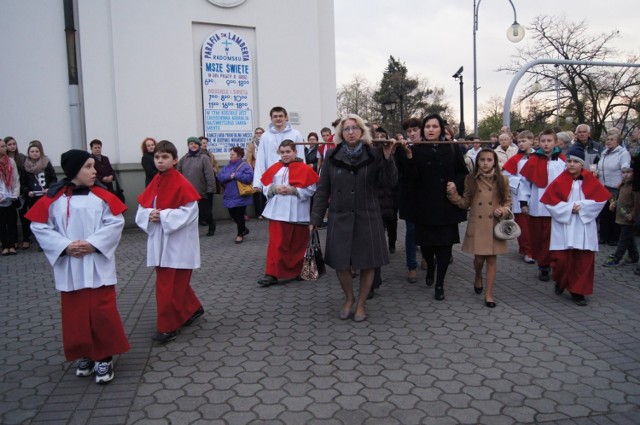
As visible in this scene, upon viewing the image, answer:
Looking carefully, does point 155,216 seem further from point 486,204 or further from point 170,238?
point 486,204

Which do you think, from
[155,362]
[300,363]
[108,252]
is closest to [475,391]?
[300,363]

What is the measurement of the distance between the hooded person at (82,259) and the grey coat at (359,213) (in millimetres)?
2023

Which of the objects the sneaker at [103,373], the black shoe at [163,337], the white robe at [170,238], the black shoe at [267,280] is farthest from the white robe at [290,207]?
the sneaker at [103,373]

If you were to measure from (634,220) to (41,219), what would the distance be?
690cm

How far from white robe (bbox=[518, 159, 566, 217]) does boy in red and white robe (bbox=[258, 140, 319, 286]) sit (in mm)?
2661

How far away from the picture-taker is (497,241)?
5855 millimetres

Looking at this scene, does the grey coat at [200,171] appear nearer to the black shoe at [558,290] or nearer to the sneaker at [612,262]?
the black shoe at [558,290]

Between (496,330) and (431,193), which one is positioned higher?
(431,193)

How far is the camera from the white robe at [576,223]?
5.75 meters

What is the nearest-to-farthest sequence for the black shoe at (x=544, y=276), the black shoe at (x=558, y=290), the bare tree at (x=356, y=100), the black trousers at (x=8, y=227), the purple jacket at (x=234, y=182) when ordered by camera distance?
the black shoe at (x=558, y=290), the black shoe at (x=544, y=276), the black trousers at (x=8, y=227), the purple jacket at (x=234, y=182), the bare tree at (x=356, y=100)

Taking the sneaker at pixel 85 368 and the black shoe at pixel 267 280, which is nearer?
the sneaker at pixel 85 368

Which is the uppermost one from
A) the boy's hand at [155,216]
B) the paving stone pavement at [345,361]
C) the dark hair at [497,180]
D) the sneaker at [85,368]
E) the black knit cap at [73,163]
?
the black knit cap at [73,163]

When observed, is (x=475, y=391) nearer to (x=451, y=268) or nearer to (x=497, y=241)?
(x=497, y=241)

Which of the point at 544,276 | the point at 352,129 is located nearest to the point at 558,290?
the point at 544,276
